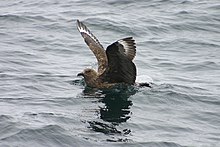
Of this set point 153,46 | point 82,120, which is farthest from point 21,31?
point 82,120

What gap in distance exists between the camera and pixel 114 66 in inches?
454

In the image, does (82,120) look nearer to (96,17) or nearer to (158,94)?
(158,94)

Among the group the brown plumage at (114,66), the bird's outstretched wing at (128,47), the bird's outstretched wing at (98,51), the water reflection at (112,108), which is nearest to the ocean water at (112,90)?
the water reflection at (112,108)

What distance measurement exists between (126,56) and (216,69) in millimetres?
2966

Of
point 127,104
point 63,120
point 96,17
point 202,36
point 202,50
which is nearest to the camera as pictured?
point 63,120

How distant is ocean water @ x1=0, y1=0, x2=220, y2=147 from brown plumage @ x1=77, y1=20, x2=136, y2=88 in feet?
0.75

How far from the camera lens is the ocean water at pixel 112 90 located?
9102 millimetres

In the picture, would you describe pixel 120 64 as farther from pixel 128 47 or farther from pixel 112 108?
pixel 112 108

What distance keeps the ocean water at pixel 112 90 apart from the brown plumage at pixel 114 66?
230mm

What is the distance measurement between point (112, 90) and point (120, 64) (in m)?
0.72

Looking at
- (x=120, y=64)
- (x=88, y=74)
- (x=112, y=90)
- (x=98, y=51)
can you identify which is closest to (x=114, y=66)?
(x=120, y=64)

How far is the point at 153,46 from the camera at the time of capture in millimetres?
15195

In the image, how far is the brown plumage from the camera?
11005 mm

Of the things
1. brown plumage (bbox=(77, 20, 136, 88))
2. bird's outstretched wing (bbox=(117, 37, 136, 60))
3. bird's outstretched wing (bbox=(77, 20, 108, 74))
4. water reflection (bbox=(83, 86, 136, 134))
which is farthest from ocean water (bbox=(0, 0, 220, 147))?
Answer: bird's outstretched wing (bbox=(117, 37, 136, 60))
